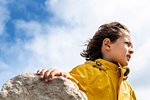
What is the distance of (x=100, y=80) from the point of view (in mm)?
2846

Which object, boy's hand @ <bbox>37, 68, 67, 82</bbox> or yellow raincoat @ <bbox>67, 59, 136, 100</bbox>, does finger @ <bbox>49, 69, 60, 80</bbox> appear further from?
yellow raincoat @ <bbox>67, 59, 136, 100</bbox>

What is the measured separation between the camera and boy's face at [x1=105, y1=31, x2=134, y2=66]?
10.5 ft

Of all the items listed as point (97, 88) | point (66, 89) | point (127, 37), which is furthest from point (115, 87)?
point (66, 89)

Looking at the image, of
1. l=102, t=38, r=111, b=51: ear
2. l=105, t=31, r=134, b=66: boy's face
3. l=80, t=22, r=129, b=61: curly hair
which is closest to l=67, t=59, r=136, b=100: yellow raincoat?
l=105, t=31, r=134, b=66: boy's face

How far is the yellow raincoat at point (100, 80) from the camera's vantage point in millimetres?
2713

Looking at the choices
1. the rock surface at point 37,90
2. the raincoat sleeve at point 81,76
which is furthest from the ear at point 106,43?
the rock surface at point 37,90

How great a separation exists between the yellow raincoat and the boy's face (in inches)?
5.1

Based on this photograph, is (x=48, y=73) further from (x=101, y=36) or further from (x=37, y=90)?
(x=101, y=36)

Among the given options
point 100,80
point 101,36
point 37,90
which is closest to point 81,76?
point 100,80

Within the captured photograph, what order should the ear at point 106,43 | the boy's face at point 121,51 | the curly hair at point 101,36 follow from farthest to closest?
the curly hair at point 101,36 < the ear at point 106,43 < the boy's face at point 121,51

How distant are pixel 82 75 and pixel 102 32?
1.23 meters

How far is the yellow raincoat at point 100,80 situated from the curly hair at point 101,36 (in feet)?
1.58

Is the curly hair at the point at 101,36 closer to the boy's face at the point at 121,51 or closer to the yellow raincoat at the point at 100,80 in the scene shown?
the boy's face at the point at 121,51

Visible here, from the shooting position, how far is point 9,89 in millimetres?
1946
